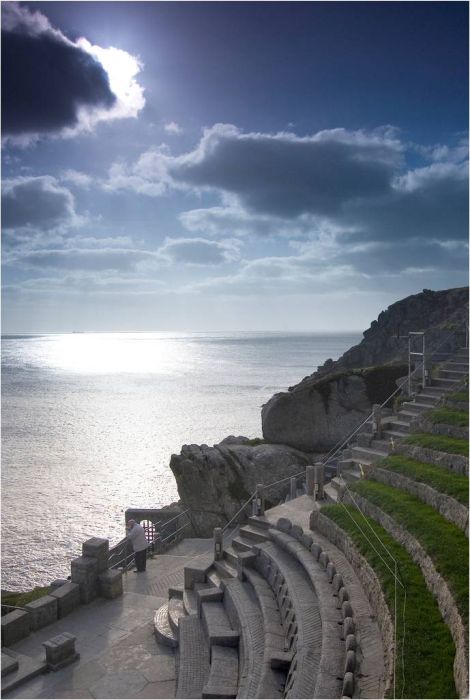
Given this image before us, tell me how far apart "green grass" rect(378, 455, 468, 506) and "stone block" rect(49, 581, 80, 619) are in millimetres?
9724

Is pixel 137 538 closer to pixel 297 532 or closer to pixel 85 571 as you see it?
pixel 85 571

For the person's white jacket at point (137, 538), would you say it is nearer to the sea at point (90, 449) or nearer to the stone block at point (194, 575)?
the stone block at point (194, 575)

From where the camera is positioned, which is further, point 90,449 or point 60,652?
point 90,449

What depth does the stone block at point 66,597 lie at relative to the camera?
14883 millimetres

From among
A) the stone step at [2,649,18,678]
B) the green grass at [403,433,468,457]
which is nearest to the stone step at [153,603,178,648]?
the stone step at [2,649,18,678]

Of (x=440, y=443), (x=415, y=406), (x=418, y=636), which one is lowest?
(x=418, y=636)

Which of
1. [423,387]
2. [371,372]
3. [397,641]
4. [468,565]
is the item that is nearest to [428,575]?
[468,565]

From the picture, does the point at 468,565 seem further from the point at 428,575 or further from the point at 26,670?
the point at 26,670

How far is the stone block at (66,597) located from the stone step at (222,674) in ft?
18.8

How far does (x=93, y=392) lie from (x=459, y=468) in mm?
106728

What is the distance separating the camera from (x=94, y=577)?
15.9 meters

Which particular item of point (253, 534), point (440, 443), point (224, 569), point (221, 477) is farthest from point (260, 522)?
point (221, 477)

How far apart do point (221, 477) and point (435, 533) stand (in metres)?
18.5

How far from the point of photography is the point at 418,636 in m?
8.38
